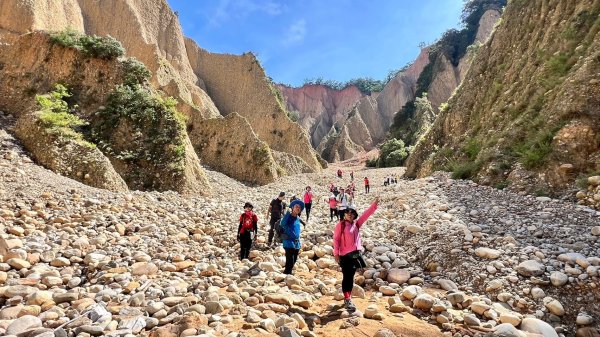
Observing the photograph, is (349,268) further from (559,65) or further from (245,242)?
(559,65)

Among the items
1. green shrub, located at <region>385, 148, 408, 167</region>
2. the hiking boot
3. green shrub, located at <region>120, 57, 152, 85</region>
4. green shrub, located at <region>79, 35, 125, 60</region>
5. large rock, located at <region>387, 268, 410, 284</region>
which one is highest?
green shrub, located at <region>385, 148, 408, 167</region>

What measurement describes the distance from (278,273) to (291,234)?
78 centimetres

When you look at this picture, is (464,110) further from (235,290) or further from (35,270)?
(35,270)

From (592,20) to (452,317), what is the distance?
49.8 ft

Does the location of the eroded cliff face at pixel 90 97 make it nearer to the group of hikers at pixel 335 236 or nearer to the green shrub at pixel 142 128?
the green shrub at pixel 142 128

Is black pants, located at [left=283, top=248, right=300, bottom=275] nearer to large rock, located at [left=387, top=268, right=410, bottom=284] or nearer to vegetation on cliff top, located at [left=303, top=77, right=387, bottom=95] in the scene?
large rock, located at [left=387, top=268, right=410, bottom=284]

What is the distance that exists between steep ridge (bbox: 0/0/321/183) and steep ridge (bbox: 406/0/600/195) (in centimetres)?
1820

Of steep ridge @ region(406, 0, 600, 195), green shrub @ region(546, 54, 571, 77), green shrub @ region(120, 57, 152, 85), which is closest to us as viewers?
steep ridge @ region(406, 0, 600, 195)

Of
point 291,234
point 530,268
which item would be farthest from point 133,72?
point 530,268

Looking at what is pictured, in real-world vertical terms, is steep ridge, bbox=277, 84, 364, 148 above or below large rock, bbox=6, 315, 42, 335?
above

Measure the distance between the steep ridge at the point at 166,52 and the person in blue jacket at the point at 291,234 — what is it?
64.1 ft

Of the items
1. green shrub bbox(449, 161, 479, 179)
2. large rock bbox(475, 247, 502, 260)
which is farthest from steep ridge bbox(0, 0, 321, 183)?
large rock bbox(475, 247, 502, 260)

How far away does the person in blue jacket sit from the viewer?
6.44 m

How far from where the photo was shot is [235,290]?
5195 millimetres
